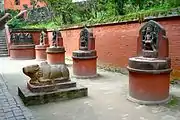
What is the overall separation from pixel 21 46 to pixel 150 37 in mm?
11741

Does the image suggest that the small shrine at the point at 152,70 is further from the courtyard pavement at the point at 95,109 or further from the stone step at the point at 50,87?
the stone step at the point at 50,87

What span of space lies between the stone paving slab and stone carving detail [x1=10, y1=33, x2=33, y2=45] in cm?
1071

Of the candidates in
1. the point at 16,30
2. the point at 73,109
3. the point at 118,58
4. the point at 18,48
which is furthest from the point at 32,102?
the point at 16,30

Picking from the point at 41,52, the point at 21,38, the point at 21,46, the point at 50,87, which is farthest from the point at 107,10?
the point at 50,87

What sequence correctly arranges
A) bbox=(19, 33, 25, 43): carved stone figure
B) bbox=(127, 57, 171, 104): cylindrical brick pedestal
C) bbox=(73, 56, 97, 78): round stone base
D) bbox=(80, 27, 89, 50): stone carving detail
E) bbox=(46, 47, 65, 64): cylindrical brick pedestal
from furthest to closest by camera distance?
1. bbox=(19, 33, 25, 43): carved stone figure
2. bbox=(46, 47, 65, 64): cylindrical brick pedestal
3. bbox=(80, 27, 89, 50): stone carving detail
4. bbox=(73, 56, 97, 78): round stone base
5. bbox=(127, 57, 171, 104): cylindrical brick pedestal

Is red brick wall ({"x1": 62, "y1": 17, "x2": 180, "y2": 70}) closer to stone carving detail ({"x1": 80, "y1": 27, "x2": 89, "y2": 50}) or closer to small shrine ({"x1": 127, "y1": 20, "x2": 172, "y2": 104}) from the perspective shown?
stone carving detail ({"x1": 80, "y1": 27, "x2": 89, "y2": 50})

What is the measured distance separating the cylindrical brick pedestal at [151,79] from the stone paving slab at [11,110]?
2.36 meters

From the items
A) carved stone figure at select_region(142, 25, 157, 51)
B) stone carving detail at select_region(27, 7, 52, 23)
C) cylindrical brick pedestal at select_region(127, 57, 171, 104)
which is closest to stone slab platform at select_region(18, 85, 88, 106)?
cylindrical brick pedestal at select_region(127, 57, 171, 104)

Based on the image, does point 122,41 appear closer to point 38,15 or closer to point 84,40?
point 84,40

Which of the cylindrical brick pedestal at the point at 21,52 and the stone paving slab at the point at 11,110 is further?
the cylindrical brick pedestal at the point at 21,52

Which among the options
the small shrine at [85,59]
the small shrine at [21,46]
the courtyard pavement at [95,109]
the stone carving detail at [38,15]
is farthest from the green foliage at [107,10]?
the stone carving detail at [38,15]

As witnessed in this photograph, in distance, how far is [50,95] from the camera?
19.8 feet

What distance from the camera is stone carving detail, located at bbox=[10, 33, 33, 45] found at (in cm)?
1683

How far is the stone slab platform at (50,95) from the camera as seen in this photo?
5879 millimetres
